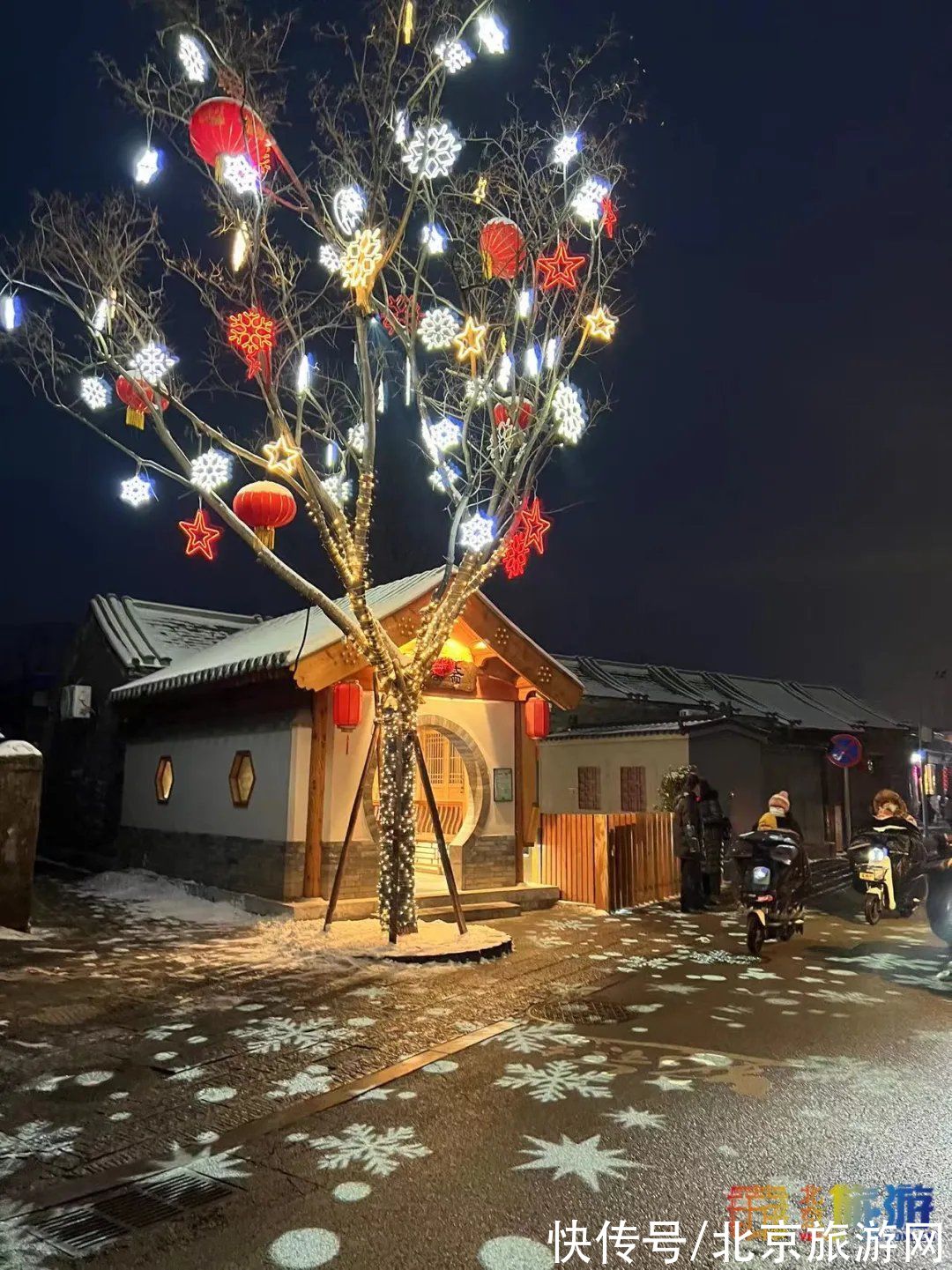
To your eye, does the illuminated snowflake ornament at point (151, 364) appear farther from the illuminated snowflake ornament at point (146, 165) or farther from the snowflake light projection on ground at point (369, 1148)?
the snowflake light projection on ground at point (369, 1148)

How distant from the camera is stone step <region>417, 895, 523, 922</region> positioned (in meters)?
12.1

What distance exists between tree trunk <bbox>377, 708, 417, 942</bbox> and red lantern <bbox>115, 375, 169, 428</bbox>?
14.2 feet

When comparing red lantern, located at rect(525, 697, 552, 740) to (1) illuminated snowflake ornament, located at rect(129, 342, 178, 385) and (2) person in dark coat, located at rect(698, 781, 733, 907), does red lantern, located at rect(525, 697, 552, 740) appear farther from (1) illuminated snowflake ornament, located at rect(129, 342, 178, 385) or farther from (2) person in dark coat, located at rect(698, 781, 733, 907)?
(1) illuminated snowflake ornament, located at rect(129, 342, 178, 385)

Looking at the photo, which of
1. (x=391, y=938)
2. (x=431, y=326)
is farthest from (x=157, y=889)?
(x=431, y=326)

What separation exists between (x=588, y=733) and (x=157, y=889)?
1448 cm

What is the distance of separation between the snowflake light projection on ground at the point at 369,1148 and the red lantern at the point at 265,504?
6999 mm

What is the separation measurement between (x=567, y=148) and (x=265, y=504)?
5457mm

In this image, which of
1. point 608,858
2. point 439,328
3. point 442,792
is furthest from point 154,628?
point 439,328

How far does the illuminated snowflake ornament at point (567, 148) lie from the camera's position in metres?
9.92

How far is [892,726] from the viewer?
122 ft

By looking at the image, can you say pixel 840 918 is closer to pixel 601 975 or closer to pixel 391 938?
pixel 601 975

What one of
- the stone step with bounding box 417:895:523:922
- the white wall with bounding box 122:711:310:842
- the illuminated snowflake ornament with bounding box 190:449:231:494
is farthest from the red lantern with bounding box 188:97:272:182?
the stone step with bounding box 417:895:523:922

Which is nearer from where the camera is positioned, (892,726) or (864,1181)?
(864,1181)

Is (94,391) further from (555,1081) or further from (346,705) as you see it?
(555,1081)
